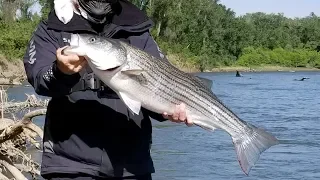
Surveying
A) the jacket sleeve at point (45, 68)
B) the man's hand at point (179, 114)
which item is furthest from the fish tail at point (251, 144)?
the jacket sleeve at point (45, 68)

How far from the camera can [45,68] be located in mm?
3221

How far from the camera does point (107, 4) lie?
11.1 ft

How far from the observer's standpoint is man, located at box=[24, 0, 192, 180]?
130 inches

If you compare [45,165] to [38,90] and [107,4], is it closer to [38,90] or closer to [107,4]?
[38,90]

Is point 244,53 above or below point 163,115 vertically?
below

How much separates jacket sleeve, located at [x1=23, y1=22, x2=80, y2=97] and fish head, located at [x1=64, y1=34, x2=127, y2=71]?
0.46ft

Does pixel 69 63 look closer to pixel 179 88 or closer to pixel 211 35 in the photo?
pixel 179 88

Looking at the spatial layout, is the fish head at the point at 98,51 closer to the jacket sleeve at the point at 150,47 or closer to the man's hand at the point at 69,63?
the man's hand at the point at 69,63

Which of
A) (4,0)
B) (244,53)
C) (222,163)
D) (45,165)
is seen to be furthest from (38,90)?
(244,53)

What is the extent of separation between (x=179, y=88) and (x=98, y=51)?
0.61m

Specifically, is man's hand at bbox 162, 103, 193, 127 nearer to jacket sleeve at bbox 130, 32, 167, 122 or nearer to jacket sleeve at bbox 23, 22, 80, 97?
jacket sleeve at bbox 130, 32, 167, 122

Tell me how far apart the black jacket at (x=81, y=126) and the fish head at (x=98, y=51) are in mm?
223

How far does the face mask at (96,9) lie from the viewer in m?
3.34

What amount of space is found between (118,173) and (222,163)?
1410 centimetres
